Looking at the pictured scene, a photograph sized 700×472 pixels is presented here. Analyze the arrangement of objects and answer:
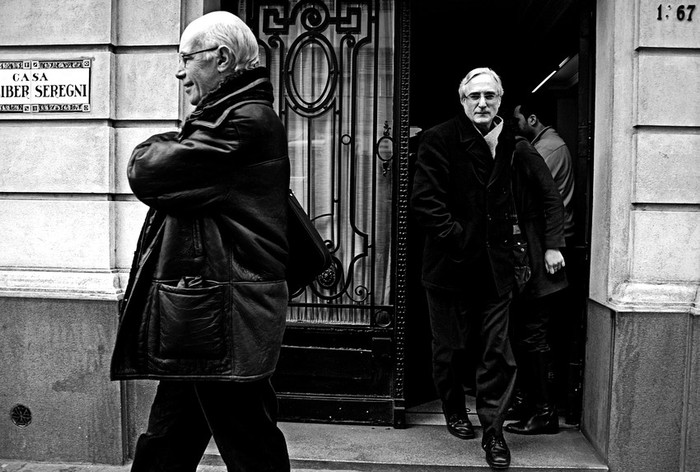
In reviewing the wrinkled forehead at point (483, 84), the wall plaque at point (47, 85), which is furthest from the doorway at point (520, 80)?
the wall plaque at point (47, 85)

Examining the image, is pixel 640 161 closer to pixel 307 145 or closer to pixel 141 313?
pixel 307 145

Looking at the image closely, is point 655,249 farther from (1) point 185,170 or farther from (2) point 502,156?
(1) point 185,170

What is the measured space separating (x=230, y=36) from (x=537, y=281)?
110 inches

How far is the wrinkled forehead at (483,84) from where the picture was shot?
4523 mm

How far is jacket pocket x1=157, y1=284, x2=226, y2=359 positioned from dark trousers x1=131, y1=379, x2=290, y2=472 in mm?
174

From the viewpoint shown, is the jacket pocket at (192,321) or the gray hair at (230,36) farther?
the gray hair at (230,36)

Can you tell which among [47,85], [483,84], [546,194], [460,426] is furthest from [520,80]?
[47,85]

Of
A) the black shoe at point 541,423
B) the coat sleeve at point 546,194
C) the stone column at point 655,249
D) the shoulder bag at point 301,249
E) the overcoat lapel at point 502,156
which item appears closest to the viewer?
the shoulder bag at point 301,249

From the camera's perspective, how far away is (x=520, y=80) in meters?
8.99

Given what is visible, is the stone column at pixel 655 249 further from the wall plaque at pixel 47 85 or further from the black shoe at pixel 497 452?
the wall plaque at pixel 47 85

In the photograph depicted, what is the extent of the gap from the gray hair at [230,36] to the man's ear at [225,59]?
0.01m

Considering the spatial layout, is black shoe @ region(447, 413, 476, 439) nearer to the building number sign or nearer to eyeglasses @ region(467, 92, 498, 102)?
eyeglasses @ region(467, 92, 498, 102)

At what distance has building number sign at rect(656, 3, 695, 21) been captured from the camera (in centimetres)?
446

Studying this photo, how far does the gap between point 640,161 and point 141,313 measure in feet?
9.93
